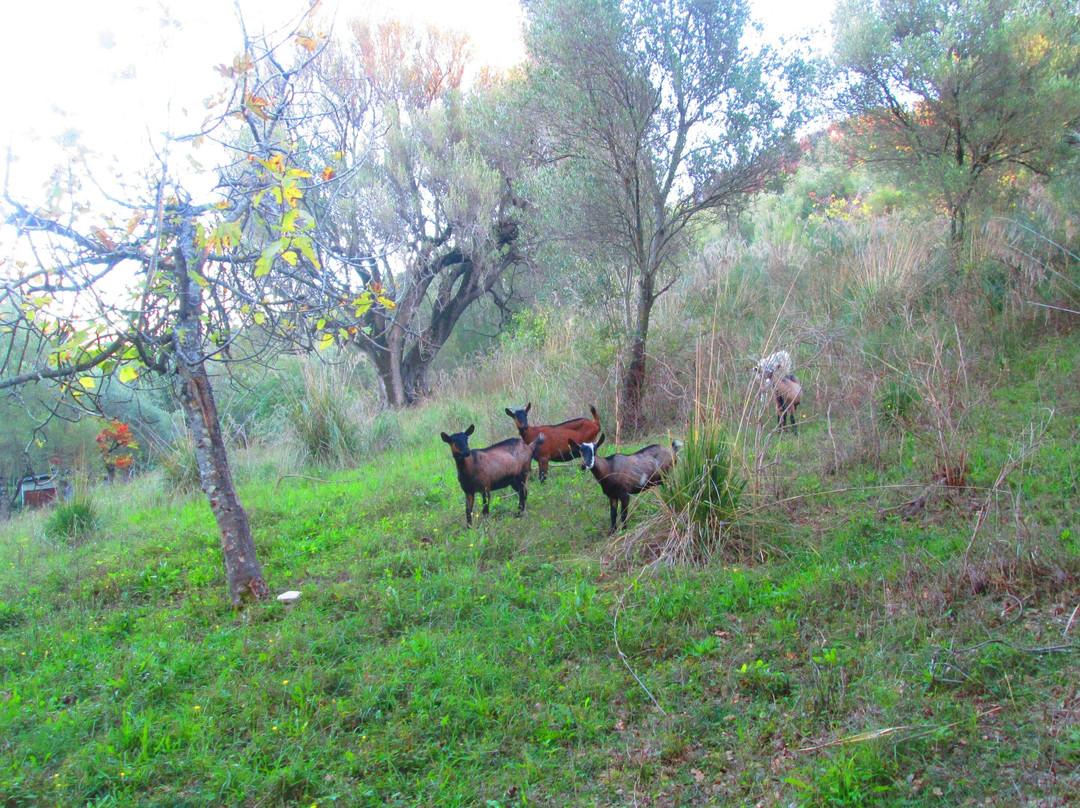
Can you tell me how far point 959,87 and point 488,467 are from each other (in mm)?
9323

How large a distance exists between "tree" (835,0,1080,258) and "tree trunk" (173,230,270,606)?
417 inches

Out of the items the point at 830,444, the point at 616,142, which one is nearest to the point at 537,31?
the point at 616,142

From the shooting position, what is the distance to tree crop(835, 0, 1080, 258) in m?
10.3

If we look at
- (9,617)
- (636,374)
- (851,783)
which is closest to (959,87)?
(636,374)

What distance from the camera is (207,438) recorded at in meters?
5.08

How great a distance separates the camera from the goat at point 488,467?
264 inches

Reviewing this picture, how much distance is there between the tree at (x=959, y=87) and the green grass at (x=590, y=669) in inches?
256

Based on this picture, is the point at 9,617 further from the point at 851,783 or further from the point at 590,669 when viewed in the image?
the point at 851,783

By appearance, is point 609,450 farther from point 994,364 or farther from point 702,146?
point 994,364

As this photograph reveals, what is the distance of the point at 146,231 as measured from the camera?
473 cm

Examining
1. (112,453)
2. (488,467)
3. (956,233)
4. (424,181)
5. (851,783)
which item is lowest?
(851,783)

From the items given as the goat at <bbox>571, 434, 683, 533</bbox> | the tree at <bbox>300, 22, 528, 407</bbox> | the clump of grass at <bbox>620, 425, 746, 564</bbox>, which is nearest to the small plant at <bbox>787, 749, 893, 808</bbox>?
the clump of grass at <bbox>620, 425, 746, 564</bbox>

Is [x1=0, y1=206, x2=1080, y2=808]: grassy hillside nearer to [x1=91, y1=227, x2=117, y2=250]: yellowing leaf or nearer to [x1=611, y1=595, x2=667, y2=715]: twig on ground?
[x1=611, y1=595, x2=667, y2=715]: twig on ground

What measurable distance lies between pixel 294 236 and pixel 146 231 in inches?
72.3
